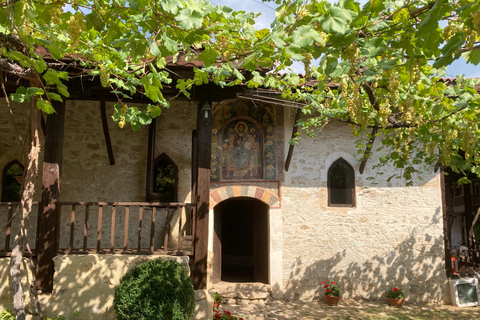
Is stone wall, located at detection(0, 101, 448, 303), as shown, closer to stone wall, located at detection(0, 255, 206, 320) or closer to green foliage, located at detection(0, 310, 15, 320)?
stone wall, located at detection(0, 255, 206, 320)

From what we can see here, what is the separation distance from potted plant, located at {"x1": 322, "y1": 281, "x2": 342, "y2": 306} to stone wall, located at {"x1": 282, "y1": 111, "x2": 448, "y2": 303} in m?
0.27

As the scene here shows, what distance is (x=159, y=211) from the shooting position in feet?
25.5

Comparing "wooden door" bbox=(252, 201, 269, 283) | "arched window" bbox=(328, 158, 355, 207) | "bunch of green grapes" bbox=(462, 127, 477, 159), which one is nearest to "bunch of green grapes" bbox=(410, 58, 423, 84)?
"bunch of green grapes" bbox=(462, 127, 477, 159)

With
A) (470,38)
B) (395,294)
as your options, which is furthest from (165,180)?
(470,38)

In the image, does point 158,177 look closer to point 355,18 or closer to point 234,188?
point 234,188

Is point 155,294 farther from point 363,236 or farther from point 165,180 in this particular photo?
point 363,236

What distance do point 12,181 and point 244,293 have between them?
484 centimetres

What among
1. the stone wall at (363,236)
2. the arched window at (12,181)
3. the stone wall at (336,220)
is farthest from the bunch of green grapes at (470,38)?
the arched window at (12,181)

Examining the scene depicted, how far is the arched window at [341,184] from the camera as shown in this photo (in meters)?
→ 8.46

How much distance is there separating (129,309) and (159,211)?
131 inches

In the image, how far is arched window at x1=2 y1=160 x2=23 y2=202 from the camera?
742 cm

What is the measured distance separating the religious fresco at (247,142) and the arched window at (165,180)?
2.68ft

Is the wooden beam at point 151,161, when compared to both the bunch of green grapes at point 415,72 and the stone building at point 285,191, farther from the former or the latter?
the bunch of green grapes at point 415,72

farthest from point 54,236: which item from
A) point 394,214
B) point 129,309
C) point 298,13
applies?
point 394,214
